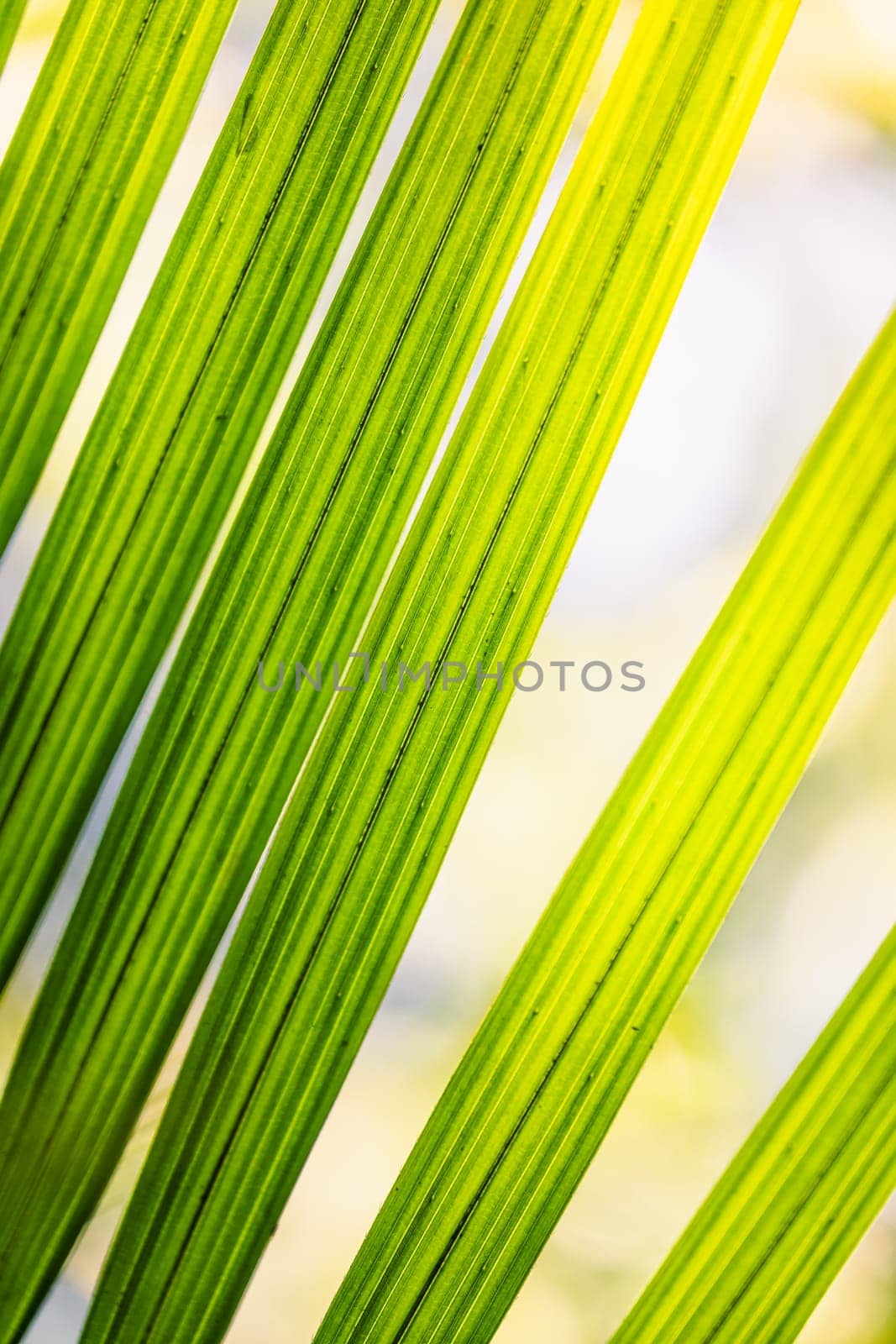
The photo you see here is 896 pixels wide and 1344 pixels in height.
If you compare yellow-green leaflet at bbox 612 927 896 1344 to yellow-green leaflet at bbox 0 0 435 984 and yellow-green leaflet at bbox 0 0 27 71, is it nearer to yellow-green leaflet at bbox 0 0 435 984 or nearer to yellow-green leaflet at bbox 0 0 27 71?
yellow-green leaflet at bbox 0 0 435 984

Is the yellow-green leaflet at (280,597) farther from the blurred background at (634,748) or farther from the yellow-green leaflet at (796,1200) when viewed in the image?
the yellow-green leaflet at (796,1200)

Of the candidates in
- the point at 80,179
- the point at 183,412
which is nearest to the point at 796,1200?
the point at 183,412

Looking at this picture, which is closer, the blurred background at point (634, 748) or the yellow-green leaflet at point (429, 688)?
the yellow-green leaflet at point (429, 688)

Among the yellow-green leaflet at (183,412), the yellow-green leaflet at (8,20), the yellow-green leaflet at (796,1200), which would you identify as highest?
the yellow-green leaflet at (8,20)

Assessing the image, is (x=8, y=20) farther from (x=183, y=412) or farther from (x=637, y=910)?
(x=637, y=910)

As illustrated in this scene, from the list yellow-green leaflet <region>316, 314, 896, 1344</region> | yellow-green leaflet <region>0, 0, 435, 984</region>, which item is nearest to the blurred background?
yellow-green leaflet <region>0, 0, 435, 984</region>

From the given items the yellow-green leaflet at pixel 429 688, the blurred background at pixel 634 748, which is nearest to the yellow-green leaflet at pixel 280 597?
the yellow-green leaflet at pixel 429 688
